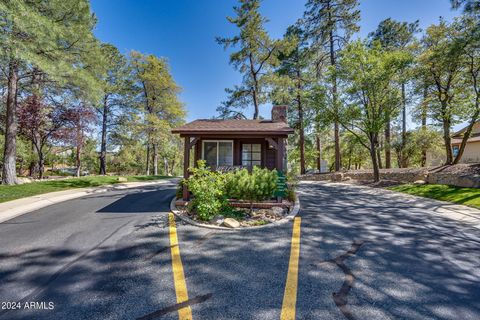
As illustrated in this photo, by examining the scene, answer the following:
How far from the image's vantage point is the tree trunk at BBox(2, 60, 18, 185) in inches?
384

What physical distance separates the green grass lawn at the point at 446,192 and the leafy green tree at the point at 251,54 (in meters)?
11.1

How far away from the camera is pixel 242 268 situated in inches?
129

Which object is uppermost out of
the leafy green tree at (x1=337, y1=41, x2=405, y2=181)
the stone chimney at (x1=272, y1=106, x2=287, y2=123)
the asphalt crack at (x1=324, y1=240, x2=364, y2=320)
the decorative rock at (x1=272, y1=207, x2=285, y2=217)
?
the leafy green tree at (x1=337, y1=41, x2=405, y2=181)

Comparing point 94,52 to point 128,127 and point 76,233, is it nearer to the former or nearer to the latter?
point 128,127

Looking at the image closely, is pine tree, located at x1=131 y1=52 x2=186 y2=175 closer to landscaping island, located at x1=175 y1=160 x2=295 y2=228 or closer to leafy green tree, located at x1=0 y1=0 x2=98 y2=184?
leafy green tree, located at x1=0 y1=0 x2=98 y2=184

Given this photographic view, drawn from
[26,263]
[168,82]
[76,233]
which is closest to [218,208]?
[76,233]

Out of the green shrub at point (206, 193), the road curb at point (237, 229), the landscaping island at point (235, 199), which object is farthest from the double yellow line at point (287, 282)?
the landscaping island at point (235, 199)

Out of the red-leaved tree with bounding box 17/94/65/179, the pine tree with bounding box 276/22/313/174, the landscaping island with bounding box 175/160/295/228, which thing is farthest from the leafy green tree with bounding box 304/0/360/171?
the red-leaved tree with bounding box 17/94/65/179

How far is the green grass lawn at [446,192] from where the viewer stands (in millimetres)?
7609

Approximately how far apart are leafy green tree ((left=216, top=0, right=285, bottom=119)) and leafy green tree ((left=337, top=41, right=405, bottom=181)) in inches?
220

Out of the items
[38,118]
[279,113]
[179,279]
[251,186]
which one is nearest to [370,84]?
[279,113]

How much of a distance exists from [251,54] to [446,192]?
14.6 meters

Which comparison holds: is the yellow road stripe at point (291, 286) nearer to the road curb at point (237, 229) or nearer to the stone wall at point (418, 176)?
the road curb at point (237, 229)

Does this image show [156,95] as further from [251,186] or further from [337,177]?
[337,177]
